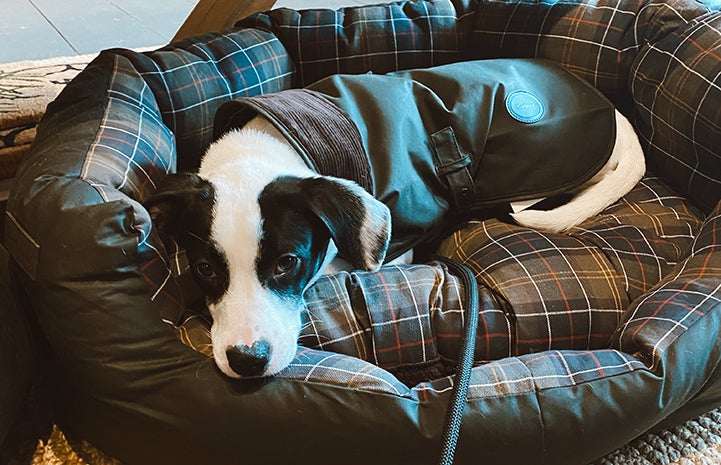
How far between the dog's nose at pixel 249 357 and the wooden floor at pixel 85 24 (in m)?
2.20

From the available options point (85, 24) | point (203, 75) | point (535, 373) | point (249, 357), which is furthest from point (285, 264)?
point (85, 24)

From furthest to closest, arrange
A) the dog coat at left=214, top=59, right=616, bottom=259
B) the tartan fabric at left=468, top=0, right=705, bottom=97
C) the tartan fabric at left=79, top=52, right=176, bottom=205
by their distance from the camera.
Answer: the tartan fabric at left=468, top=0, right=705, bottom=97
the dog coat at left=214, top=59, right=616, bottom=259
the tartan fabric at left=79, top=52, right=176, bottom=205

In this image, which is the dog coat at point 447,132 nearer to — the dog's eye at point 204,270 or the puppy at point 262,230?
the puppy at point 262,230

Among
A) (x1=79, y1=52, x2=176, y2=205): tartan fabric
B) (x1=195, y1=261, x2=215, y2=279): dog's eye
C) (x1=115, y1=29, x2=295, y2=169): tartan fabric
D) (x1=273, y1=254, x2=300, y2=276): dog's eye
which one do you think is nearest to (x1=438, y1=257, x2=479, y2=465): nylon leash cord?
(x1=273, y1=254, x2=300, y2=276): dog's eye

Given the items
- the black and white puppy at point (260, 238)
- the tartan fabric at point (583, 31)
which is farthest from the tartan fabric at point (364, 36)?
the black and white puppy at point (260, 238)

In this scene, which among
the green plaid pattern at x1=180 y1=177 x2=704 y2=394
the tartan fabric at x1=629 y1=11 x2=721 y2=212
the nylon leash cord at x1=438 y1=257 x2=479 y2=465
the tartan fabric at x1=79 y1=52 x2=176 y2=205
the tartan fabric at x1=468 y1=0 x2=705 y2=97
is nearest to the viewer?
the nylon leash cord at x1=438 y1=257 x2=479 y2=465

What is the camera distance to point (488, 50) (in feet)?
6.08

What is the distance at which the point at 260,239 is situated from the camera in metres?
1.05

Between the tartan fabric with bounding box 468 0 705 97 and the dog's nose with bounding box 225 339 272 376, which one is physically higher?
the tartan fabric with bounding box 468 0 705 97

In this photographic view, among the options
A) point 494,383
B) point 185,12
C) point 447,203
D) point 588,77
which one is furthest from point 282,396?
point 185,12

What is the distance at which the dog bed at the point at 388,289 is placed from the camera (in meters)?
1.05

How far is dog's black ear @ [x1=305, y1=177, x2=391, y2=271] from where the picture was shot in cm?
111

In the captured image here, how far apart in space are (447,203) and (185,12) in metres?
2.36

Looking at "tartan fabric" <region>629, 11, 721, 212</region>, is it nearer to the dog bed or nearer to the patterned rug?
the dog bed
